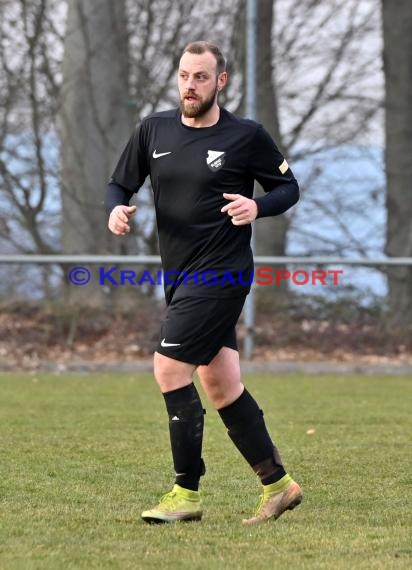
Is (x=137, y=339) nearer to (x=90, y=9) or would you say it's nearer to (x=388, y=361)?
(x=388, y=361)

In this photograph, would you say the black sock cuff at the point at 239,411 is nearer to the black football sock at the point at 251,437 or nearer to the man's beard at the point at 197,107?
the black football sock at the point at 251,437

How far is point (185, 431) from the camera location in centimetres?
523

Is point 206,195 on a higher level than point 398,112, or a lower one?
lower

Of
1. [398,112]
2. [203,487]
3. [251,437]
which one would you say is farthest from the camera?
[398,112]

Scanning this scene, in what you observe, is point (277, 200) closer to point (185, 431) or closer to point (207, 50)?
point (207, 50)

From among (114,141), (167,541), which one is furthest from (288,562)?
(114,141)

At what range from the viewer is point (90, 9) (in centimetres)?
1673

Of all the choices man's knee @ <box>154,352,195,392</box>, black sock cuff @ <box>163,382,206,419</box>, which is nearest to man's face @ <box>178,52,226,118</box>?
man's knee @ <box>154,352,195,392</box>

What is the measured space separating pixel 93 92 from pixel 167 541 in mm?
12820

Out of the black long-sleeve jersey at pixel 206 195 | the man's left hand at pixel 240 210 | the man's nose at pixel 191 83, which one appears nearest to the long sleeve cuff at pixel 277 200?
the black long-sleeve jersey at pixel 206 195

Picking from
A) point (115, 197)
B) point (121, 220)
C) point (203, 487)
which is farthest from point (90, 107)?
point (121, 220)

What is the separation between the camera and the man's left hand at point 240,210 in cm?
504

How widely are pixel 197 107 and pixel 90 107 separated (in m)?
11.9

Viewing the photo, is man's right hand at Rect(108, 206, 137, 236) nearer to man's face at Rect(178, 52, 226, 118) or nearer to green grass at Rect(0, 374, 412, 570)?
man's face at Rect(178, 52, 226, 118)
